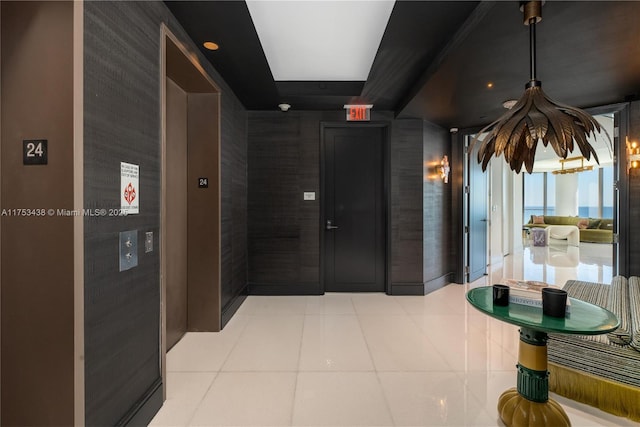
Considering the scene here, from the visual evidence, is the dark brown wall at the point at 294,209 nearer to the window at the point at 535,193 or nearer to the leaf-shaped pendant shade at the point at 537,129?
the leaf-shaped pendant shade at the point at 537,129

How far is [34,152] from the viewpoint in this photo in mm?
1322

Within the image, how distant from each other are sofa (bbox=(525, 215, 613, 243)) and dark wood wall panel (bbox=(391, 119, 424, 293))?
349 inches

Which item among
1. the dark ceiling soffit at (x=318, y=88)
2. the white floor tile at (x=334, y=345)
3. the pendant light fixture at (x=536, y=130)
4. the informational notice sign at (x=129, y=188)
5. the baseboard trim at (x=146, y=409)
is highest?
the dark ceiling soffit at (x=318, y=88)

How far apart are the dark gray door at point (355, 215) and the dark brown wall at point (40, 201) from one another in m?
3.52

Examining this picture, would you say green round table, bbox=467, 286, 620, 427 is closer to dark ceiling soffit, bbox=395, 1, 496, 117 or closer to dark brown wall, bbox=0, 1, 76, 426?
dark ceiling soffit, bbox=395, 1, 496, 117

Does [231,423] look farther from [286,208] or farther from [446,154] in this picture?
[446,154]

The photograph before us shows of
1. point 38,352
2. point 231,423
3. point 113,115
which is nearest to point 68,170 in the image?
point 113,115

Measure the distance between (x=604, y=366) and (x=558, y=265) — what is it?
5905mm

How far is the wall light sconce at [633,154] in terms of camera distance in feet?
11.3

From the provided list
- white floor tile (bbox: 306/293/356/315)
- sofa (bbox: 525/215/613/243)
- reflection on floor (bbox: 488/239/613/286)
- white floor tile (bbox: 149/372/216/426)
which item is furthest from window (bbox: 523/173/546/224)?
white floor tile (bbox: 149/372/216/426)

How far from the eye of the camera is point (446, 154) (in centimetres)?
502

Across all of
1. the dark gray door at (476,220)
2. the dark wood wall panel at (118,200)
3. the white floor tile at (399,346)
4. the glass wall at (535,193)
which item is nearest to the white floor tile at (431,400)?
the white floor tile at (399,346)

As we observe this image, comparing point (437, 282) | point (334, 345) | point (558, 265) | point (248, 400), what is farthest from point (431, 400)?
point (558, 265)

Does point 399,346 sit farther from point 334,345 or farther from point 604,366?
point 604,366
